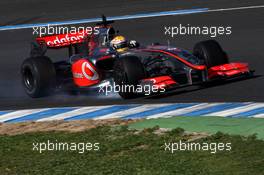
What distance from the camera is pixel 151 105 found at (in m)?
15.0

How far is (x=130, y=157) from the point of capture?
11.3 m

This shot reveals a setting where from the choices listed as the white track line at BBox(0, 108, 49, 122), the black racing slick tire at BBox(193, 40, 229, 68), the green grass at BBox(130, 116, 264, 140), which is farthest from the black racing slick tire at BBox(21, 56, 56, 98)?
the green grass at BBox(130, 116, 264, 140)

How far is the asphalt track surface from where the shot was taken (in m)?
16.0

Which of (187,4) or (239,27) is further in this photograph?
(187,4)

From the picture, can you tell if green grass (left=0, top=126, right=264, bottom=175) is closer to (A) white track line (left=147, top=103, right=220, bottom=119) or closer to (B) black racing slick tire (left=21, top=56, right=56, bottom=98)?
(A) white track line (left=147, top=103, right=220, bottom=119)

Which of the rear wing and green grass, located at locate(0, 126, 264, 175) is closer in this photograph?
green grass, located at locate(0, 126, 264, 175)

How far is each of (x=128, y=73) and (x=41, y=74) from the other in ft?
7.12

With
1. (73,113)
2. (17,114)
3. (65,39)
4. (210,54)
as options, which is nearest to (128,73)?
(73,113)

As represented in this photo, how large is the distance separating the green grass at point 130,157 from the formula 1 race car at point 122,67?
2397 millimetres

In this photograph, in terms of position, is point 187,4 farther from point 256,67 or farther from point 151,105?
point 151,105

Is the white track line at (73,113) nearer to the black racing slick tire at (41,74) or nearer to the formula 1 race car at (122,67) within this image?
the formula 1 race car at (122,67)

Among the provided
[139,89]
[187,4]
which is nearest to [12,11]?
[187,4]

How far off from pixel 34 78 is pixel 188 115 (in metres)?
3.99

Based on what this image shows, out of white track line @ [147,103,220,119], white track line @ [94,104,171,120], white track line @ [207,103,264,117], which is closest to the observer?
white track line @ [207,103,264,117]
